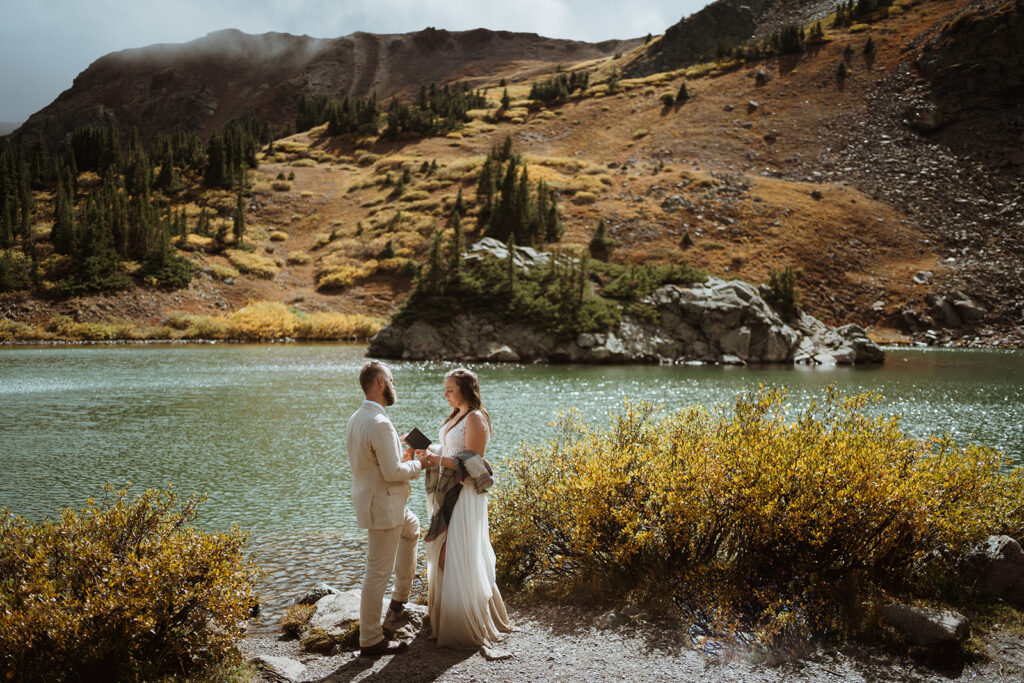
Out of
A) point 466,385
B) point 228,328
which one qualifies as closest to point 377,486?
point 466,385

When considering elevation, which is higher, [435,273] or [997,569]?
[435,273]

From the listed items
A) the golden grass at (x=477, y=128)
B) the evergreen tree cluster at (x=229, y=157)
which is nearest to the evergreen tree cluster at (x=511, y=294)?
the evergreen tree cluster at (x=229, y=157)

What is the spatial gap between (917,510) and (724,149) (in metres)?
94.4

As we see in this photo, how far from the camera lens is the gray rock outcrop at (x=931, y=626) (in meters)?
5.67

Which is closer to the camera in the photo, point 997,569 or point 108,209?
point 997,569

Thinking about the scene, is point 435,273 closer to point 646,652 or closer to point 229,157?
point 646,652

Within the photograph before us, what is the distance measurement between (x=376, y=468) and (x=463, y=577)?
138cm

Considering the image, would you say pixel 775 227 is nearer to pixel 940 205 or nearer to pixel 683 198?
pixel 683 198

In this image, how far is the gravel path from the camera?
5.44 meters

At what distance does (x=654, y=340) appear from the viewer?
4816 centimetres

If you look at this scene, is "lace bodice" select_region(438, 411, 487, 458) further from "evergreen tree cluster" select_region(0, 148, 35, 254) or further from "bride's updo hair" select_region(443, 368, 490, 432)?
"evergreen tree cluster" select_region(0, 148, 35, 254)

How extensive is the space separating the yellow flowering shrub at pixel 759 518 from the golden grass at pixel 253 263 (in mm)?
70188

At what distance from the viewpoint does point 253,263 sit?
237ft

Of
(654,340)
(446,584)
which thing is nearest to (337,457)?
(446,584)
